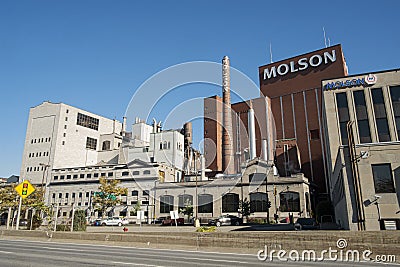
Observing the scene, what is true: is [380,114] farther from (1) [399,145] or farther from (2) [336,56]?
(2) [336,56]

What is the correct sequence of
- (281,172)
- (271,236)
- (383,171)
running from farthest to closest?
(281,172) → (383,171) → (271,236)

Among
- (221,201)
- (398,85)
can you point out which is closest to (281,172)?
(221,201)

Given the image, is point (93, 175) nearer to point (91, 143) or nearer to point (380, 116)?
point (91, 143)

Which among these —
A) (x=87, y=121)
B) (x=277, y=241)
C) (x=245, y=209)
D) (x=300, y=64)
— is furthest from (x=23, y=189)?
(x=87, y=121)

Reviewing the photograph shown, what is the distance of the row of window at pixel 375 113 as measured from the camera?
39.6 m

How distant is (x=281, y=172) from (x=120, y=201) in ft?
112

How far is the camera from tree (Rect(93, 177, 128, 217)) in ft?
204

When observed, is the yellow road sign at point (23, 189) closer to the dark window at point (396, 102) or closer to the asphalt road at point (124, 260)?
the asphalt road at point (124, 260)

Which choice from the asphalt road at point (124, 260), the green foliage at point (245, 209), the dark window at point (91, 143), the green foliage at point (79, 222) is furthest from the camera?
the dark window at point (91, 143)

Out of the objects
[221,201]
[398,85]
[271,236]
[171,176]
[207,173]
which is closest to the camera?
[271,236]

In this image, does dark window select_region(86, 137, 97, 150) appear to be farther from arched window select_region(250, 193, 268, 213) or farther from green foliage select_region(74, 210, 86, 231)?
green foliage select_region(74, 210, 86, 231)

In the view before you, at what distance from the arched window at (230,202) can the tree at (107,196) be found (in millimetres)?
21172

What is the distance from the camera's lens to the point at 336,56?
6706cm

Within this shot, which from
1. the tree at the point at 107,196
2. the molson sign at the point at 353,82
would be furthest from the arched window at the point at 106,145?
the molson sign at the point at 353,82
